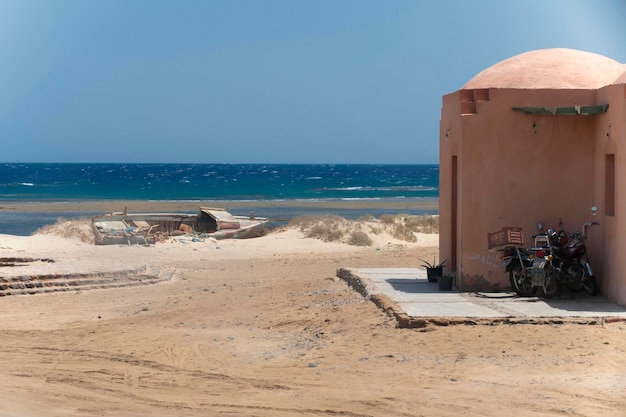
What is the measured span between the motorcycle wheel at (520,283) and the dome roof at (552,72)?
2736 millimetres

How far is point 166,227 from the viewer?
99.4ft

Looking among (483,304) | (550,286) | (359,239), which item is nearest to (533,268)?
(550,286)

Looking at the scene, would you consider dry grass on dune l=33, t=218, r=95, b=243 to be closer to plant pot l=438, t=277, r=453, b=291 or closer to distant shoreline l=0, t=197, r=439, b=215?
plant pot l=438, t=277, r=453, b=291

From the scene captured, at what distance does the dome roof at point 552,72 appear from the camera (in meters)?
13.7

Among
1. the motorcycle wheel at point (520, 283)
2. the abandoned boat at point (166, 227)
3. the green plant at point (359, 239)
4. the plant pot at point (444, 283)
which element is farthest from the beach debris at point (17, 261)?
the motorcycle wheel at point (520, 283)

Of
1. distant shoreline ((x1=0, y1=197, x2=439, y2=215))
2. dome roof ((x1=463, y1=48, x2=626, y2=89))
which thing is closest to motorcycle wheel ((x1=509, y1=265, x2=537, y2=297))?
dome roof ((x1=463, y1=48, x2=626, y2=89))

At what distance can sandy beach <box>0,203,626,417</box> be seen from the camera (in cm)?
830

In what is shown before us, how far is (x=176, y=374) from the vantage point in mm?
9727

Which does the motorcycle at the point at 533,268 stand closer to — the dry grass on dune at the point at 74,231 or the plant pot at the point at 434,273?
the plant pot at the point at 434,273

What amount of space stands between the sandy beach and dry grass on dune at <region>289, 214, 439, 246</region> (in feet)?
33.8

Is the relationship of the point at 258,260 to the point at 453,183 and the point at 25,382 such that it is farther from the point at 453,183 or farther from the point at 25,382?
the point at 25,382

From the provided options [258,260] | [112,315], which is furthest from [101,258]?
[112,315]

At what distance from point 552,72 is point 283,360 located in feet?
21.3

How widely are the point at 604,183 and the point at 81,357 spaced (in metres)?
7.31
